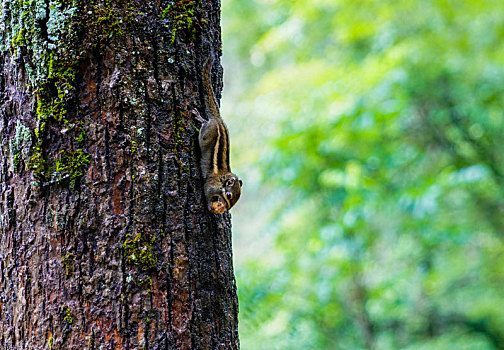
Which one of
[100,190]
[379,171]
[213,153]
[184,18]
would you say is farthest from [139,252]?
[379,171]

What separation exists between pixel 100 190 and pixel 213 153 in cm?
44

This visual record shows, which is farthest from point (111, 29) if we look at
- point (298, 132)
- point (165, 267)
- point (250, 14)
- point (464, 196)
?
point (250, 14)

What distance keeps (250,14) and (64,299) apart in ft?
21.8

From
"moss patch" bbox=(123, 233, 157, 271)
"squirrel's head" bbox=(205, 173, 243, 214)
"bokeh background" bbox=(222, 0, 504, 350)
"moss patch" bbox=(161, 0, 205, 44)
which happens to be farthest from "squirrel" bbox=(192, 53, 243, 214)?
"bokeh background" bbox=(222, 0, 504, 350)

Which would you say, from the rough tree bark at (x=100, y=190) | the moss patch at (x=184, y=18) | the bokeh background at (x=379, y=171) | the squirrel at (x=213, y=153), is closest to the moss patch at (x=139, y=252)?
the rough tree bark at (x=100, y=190)

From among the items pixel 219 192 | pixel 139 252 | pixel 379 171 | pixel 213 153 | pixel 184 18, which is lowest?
pixel 139 252

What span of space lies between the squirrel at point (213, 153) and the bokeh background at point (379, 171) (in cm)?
276

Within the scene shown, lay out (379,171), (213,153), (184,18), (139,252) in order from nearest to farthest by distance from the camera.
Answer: (139,252) < (184,18) < (213,153) < (379,171)

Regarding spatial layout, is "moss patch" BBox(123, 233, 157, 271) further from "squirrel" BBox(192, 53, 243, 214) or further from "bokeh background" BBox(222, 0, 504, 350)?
"bokeh background" BBox(222, 0, 504, 350)

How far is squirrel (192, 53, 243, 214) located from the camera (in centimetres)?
158

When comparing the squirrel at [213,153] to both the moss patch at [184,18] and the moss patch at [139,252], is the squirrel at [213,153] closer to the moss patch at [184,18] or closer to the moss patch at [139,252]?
the moss patch at [184,18]

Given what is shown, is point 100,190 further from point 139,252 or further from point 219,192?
point 219,192

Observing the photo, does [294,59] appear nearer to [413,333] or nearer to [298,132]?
[298,132]

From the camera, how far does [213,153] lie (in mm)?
1721
